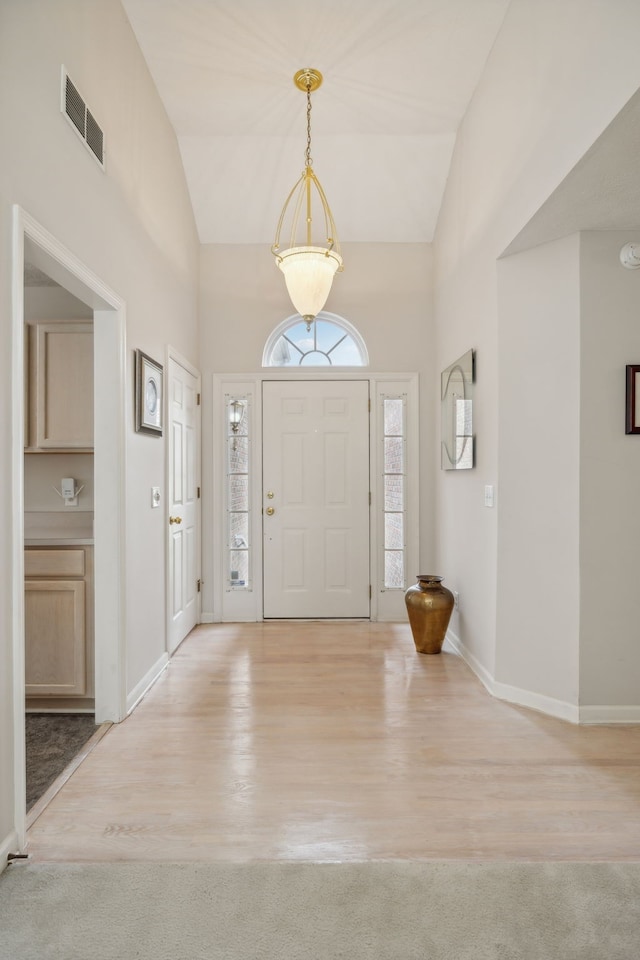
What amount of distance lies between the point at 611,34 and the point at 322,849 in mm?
2959

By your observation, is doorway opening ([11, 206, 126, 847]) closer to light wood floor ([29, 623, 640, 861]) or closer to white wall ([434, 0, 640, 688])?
light wood floor ([29, 623, 640, 861])

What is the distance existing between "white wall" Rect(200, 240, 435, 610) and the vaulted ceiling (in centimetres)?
17

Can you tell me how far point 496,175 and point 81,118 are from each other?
7.09 feet

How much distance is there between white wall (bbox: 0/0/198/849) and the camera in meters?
1.87

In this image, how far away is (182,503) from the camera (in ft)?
13.9

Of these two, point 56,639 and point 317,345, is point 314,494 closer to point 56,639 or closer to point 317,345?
point 317,345

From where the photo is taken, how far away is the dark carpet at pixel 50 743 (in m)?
2.39

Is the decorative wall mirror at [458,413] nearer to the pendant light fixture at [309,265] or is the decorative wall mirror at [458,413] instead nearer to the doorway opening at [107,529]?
the pendant light fixture at [309,265]

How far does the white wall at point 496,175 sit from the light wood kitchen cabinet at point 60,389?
7.53ft

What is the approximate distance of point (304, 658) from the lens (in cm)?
393

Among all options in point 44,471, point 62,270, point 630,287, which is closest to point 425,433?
point 630,287

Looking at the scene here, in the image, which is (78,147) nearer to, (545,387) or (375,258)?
(545,387)

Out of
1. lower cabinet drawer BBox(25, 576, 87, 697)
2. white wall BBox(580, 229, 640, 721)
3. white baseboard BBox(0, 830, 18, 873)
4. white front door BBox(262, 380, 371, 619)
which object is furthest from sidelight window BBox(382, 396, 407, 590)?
white baseboard BBox(0, 830, 18, 873)

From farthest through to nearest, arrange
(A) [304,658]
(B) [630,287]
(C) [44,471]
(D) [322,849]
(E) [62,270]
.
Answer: (A) [304,658] → (C) [44,471] → (B) [630,287] → (E) [62,270] → (D) [322,849]
